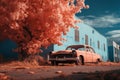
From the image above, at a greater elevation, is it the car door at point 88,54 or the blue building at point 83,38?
the blue building at point 83,38

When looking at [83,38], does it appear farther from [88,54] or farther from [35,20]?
[35,20]

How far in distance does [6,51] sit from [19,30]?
9694 millimetres

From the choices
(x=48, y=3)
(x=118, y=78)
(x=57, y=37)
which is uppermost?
(x=48, y=3)

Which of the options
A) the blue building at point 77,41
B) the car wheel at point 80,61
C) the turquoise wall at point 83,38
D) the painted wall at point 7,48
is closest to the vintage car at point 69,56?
the car wheel at point 80,61

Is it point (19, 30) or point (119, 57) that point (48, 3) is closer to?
point (19, 30)

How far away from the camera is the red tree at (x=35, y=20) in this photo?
20.6m

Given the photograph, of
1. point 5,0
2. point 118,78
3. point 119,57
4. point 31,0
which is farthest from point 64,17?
point 119,57

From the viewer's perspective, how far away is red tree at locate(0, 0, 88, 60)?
812 inches

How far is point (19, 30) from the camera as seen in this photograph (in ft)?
71.3

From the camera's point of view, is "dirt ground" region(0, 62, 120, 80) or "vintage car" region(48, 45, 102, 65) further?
"vintage car" region(48, 45, 102, 65)

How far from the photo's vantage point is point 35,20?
2148 cm

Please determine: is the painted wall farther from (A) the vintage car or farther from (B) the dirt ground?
(B) the dirt ground

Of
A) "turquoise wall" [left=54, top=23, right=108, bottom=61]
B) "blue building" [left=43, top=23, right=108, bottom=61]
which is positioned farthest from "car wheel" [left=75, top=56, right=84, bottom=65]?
"turquoise wall" [left=54, top=23, right=108, bottom=61]

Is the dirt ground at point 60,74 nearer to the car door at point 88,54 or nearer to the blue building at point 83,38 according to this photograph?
the car door at point 88,54
